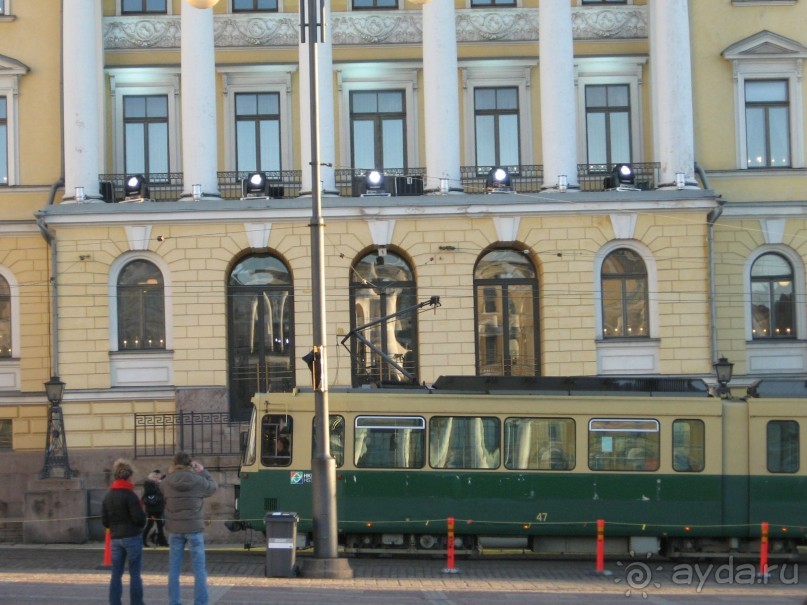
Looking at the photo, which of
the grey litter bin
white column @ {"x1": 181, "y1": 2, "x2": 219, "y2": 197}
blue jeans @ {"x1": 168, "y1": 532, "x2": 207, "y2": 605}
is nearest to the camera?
blue jeans @ {"x1": 168, "y1": 532, "x2": 207, "y2": 605}

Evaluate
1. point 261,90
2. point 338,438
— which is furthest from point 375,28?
point 338,438

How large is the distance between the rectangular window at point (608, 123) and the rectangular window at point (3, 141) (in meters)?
15.5

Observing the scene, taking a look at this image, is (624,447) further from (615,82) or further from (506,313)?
(615,82)

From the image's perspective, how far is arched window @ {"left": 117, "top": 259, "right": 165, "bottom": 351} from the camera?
35.9 metres

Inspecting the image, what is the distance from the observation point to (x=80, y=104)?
1400 inches

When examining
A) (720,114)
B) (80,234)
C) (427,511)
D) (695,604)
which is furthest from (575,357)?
(695,604)

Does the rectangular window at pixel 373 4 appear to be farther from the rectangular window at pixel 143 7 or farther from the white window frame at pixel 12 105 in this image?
the white window frame at pixel 12 105

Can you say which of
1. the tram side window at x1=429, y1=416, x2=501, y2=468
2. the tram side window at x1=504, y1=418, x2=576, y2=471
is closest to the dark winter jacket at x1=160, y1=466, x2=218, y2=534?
the tram side window at x1=429, y1=416, x2=501, y2=468

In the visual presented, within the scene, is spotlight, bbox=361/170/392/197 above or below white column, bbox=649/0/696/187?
below

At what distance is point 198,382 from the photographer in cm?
3538

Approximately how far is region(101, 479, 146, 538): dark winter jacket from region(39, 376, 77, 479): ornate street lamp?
51.8 feet

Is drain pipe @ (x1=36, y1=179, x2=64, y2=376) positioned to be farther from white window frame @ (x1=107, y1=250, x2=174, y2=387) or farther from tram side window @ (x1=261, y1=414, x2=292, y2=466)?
tram side window @ (x1=261, y1=414, x2=292, y2=466)

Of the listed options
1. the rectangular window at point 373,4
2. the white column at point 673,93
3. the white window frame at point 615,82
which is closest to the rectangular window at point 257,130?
the rectangular window at point 373,4

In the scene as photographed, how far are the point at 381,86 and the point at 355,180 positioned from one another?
2770 mm
